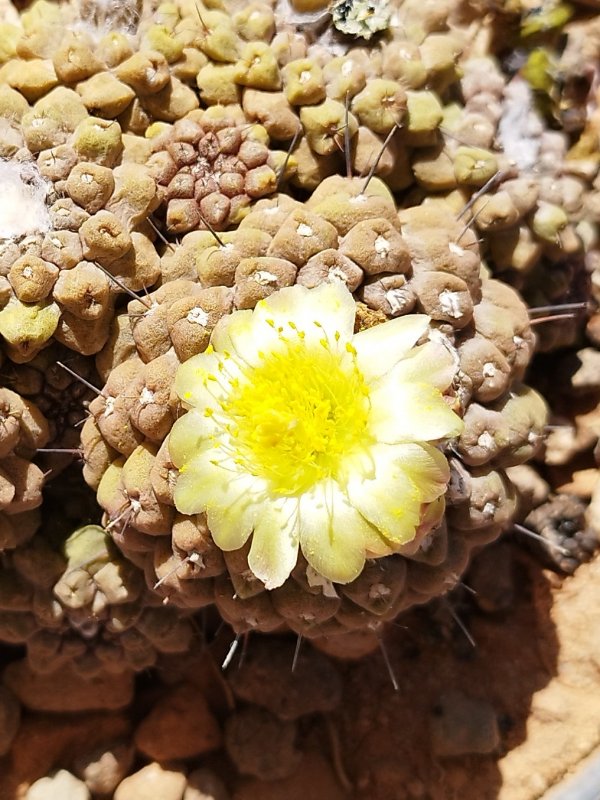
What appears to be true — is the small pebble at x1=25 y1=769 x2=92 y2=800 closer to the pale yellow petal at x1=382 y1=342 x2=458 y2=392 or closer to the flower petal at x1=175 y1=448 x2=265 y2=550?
the flower petal at x1=175 y1=448 x2=265 y2=550

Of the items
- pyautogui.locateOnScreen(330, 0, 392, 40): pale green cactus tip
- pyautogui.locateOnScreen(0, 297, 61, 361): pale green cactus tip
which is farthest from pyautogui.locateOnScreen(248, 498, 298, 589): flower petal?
pyautogui.locateOnScreen(330, 0, 392, 40): pale green cactus tip

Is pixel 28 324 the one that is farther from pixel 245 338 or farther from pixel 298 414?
pixel 298 414

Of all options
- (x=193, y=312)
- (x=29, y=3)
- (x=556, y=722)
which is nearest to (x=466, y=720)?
(x=556, y=722)

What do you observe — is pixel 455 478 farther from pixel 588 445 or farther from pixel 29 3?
pixel 29 3

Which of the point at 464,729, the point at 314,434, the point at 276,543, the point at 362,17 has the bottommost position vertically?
the point at 464,729

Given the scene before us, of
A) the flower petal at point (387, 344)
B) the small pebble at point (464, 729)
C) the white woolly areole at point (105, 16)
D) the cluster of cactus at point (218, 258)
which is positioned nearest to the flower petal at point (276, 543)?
the cluster of cactus at point (218, 258)

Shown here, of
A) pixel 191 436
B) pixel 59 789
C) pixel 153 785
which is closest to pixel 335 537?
pixel 191 436
